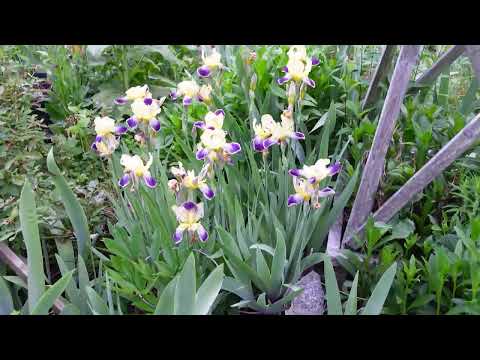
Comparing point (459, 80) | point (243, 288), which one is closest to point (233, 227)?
point (243, 288)

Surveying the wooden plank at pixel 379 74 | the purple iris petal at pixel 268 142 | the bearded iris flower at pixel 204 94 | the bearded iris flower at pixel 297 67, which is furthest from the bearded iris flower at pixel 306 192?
the wooden plank at pixel 379 74

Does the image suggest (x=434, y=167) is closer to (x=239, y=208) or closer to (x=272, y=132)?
(x=272, y=132)

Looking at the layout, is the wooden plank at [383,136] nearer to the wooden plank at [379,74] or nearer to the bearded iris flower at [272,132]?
the bearded iris flower at [272,132]

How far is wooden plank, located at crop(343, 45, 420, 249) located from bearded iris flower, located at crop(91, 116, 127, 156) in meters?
0.88

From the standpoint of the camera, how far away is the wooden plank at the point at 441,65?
1.97 m

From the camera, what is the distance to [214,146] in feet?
5.04

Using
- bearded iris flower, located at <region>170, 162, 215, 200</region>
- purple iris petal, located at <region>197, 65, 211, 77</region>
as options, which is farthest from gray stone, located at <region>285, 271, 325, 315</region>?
purple iris petal, located at <region>197, 65, 211, 77</region>

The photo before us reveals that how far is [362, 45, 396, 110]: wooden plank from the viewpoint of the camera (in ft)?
6.86

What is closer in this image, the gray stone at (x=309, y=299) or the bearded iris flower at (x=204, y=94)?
the gray stone at (x=309, y=299)

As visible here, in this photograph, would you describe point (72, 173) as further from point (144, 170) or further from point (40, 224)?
point (144, 170)

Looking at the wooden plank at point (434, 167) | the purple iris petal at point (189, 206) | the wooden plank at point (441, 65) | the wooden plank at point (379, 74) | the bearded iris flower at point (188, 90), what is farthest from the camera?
the wooden plank at point (379, 74)

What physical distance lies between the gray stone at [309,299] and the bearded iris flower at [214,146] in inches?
19.9

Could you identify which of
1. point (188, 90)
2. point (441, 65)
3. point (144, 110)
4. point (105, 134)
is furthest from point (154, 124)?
point (441, 65)

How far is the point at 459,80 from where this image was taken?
10.2 ft
